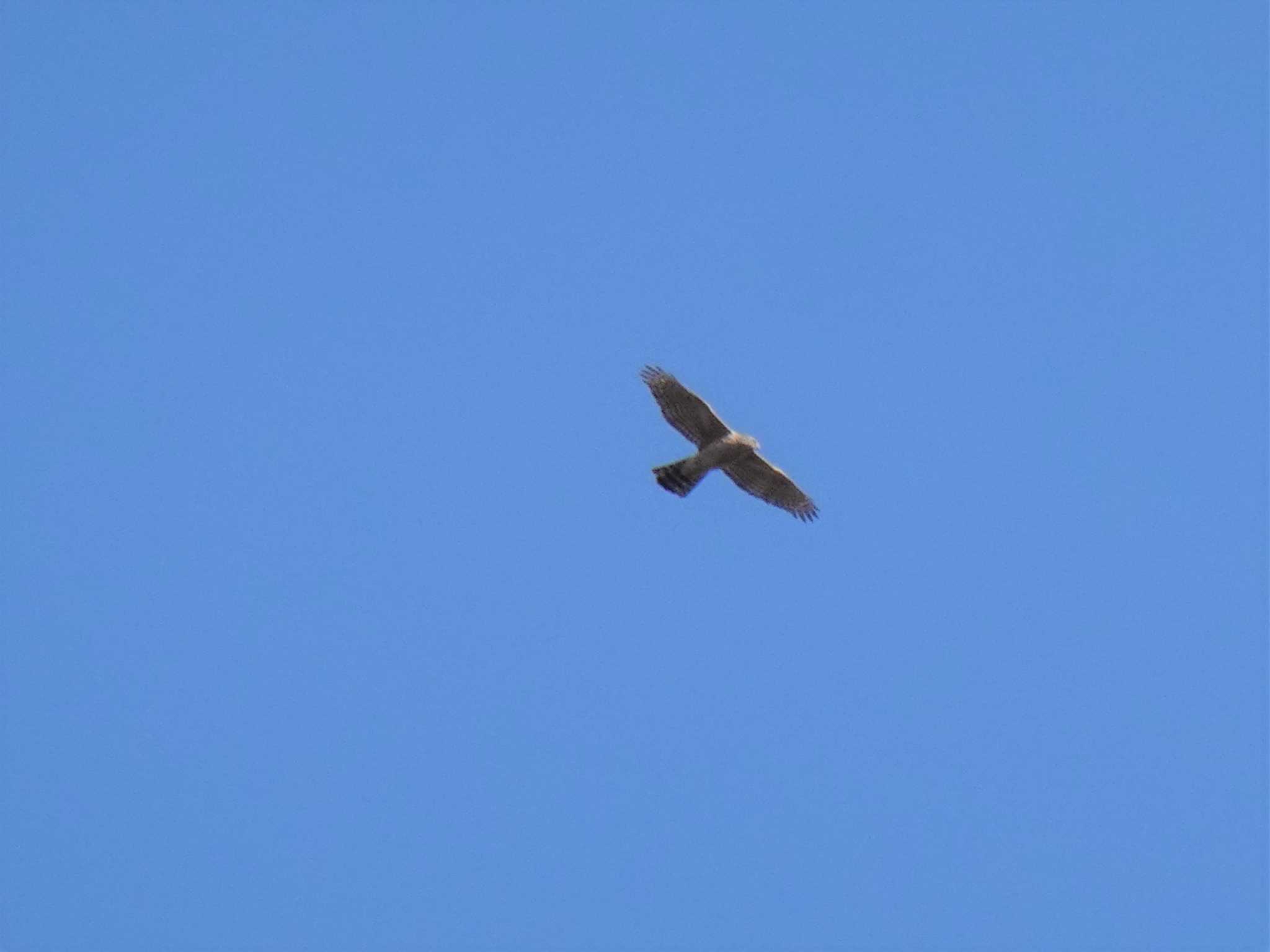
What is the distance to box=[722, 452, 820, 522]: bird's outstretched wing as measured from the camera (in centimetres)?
3997

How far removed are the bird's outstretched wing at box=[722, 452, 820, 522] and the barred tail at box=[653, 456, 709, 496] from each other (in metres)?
0.59

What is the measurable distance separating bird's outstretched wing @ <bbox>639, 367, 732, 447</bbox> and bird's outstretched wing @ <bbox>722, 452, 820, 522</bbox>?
903mm

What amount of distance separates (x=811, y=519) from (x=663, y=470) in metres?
2.26

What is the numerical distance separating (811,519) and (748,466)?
1171 mm

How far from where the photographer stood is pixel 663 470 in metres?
39.6

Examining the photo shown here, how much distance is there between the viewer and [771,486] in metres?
40.2

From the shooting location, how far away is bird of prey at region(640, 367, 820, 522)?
127 ft

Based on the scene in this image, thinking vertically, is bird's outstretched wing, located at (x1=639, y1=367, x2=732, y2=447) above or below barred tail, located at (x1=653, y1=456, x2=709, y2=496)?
above

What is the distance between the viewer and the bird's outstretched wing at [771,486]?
1574 inches

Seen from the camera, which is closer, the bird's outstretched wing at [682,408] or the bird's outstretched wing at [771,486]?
the bird's outstretched wing at [682,408]

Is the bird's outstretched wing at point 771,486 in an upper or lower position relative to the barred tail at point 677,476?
upper

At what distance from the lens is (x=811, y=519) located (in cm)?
4022

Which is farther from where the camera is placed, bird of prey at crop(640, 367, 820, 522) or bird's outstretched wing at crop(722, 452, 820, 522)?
bird's outstretched wing at crop(722, 452, 820, 522)

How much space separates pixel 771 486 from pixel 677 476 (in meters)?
1.48
